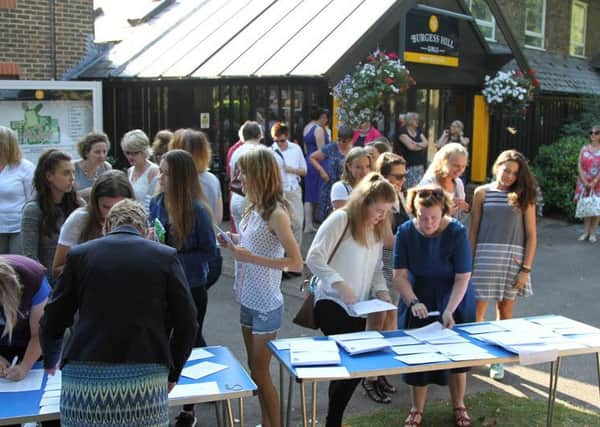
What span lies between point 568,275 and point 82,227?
722 centimetres

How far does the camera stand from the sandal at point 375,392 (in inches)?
205

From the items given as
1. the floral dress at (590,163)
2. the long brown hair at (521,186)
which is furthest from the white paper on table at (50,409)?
the floral dress at (590,163)

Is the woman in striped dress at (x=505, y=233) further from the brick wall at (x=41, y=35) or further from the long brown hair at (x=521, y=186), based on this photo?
the brick wall at (x=41, y=35)

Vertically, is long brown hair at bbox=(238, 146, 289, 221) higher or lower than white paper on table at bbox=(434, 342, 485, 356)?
higher

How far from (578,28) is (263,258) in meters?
19.6

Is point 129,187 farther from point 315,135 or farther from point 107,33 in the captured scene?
point 107,33

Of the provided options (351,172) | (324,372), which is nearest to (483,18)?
(351,172)

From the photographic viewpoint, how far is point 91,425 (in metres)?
2.87

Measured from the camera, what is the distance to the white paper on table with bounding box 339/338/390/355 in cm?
395

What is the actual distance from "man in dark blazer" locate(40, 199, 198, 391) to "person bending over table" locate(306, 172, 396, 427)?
1506 millimetres

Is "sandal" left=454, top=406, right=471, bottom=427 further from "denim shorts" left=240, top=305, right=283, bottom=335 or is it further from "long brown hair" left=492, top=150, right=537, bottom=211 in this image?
"long brown hair" left=492, top=150, right=537, bottom=211

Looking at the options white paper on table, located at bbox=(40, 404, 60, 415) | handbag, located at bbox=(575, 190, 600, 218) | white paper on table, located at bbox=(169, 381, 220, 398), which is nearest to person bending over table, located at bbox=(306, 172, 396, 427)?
white paper on table, located at bbox=(169, 381, 220, 398)

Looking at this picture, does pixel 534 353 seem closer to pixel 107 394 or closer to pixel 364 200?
pixel 364 200

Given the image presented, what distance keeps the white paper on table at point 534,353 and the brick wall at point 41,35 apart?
10.4 meters
